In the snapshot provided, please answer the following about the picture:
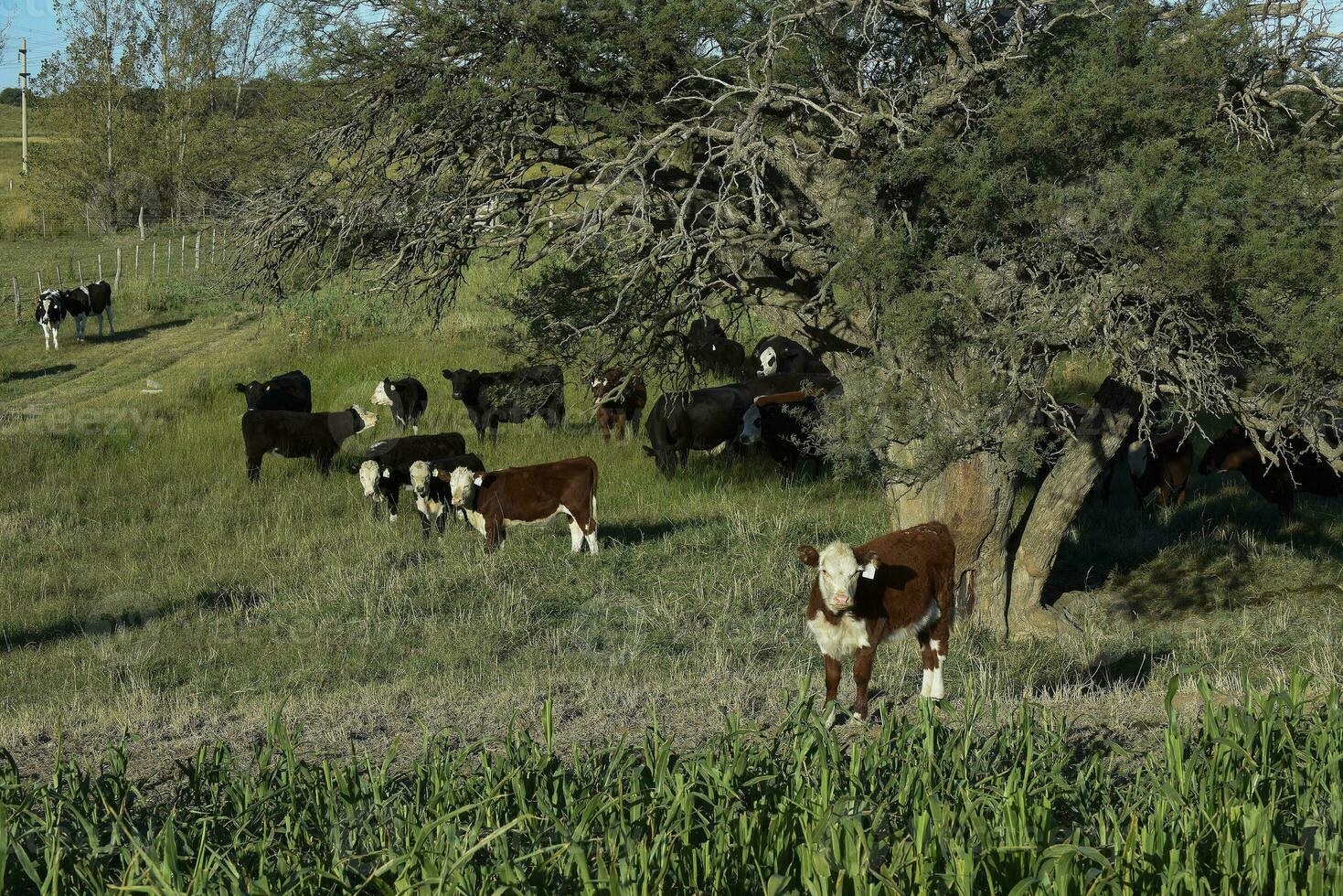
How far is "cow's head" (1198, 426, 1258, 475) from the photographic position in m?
16.1

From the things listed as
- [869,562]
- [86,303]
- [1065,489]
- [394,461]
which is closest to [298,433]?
[394,461]

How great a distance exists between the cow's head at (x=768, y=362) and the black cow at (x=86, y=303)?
16988 millimetres

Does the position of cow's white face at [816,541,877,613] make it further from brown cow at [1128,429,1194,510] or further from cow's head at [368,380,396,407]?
cow's head at [368,380,396,407]

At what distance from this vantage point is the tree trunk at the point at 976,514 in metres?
11.6

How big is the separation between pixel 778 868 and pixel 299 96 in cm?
937

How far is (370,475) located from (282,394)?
6536mm

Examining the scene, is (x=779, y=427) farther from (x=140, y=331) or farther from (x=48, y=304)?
(x=140, y=331)

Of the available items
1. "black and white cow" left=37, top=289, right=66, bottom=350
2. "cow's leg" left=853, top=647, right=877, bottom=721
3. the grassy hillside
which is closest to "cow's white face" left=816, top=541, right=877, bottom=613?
"cow's leg" left=853, top=647, right=877, bottom=721

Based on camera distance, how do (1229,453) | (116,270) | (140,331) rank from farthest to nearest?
(116,270) → (140,331) → (1229,453)

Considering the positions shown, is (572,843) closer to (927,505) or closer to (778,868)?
(778,868)

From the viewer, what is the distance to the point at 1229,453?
16.3 meters

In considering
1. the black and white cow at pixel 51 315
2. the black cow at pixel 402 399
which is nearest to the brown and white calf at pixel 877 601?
the black cow at pixel 402 399

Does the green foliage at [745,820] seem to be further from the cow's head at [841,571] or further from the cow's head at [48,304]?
the cow's head at [48,304]

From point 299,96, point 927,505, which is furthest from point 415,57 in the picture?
point 927,505
